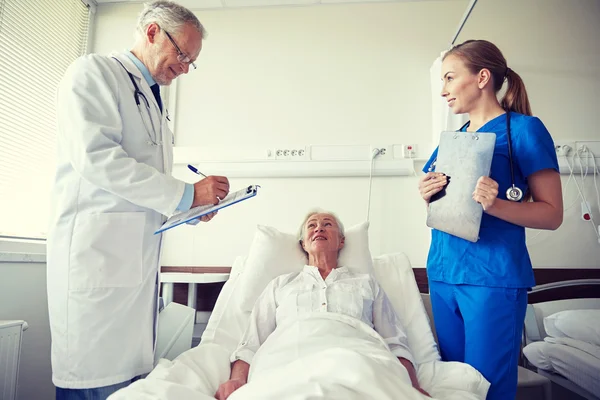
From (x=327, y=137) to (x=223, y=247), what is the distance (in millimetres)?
927

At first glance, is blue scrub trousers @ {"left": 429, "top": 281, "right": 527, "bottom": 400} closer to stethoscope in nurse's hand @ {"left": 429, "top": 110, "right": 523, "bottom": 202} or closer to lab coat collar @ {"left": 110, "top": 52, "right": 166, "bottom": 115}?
stethoscope in nurse's hand @ {"left": 429, "top": 110, "right": 523, "bottom": 202}

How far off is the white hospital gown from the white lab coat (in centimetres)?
40

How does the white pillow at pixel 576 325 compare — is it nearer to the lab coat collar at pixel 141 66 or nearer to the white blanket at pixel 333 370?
the white blanket at pixel 333 370

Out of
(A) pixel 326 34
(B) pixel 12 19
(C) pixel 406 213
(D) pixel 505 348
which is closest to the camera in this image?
(D) pixel 505 348

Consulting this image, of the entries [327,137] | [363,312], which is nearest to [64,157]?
[363,312]

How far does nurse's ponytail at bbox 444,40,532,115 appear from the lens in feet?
4.28

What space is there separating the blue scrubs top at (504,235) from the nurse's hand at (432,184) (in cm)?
15

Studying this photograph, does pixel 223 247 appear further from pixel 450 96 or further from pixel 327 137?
pixel 450 96

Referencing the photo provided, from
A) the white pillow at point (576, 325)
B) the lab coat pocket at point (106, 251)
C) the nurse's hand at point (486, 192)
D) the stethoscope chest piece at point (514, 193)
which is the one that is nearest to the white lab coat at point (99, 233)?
the lab coat pocket at point (106, 251)

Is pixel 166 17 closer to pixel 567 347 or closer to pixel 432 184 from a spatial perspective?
pixel 432 184

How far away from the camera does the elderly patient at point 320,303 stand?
140 cm

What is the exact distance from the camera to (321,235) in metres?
1.79

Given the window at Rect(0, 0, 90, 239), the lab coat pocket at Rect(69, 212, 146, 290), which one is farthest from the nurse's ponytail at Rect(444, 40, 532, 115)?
the window at Rect(0, 0, 90, 239)

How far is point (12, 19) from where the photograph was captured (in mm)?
2008
